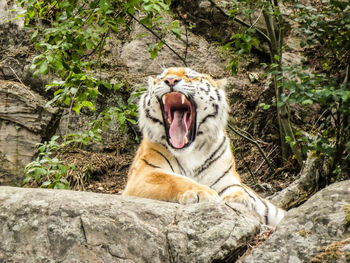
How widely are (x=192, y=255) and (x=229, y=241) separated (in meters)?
0.21

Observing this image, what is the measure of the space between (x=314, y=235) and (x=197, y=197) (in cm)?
92

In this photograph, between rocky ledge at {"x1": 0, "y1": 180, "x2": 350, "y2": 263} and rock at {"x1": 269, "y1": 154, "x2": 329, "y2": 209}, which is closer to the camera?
rocky ledge at {"x1": 0, "y1": 180, "x2": 350, "y2": 263}

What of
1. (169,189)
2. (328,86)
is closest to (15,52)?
(169,189)

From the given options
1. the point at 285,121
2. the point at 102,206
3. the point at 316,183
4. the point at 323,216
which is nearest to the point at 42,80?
the point at 285,121

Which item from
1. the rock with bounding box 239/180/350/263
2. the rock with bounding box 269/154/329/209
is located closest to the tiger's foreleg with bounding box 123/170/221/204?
the rock with bounding box 239/180/350/263

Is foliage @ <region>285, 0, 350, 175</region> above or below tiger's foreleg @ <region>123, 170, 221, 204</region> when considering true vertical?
above

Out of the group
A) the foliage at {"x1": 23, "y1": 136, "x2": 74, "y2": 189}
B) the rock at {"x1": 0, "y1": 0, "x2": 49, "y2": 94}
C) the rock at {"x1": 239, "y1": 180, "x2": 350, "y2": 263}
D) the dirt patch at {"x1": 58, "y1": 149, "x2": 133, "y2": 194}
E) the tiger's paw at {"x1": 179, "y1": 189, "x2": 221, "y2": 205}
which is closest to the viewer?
the rock at {"x1": 239, "y1": 180, "x2": 350, "y2": 263}

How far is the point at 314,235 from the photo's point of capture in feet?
8.07

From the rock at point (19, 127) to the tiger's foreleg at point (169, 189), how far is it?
11.4 ft

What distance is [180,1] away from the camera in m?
8.34

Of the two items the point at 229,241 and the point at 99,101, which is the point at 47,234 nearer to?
the point at 229,241

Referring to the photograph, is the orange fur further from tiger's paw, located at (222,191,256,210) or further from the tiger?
tiger's paw, located at (222,191,256,210)

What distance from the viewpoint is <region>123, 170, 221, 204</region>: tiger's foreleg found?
3.18m

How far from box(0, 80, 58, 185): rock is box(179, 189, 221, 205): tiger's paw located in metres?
4.15
